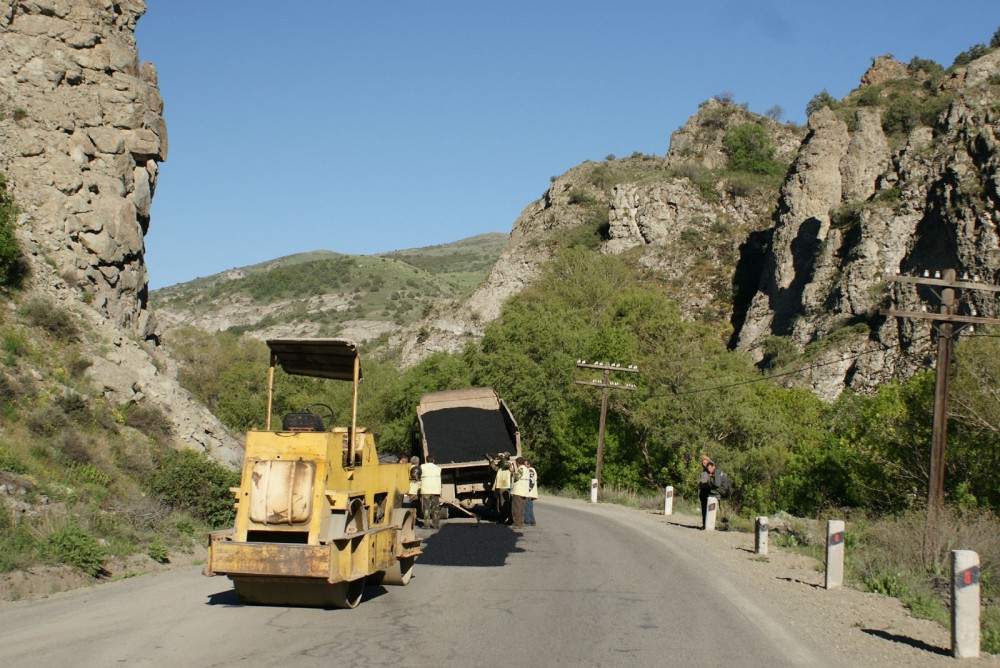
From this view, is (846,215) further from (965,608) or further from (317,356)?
(965,608)

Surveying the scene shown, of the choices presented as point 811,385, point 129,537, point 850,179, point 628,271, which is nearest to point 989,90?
point 850,179

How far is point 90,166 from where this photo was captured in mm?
27594

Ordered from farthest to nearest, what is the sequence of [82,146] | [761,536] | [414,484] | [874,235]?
[874,235]
[82,146]
[414,484]
[761,536]

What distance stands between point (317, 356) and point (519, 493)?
8.88 meters

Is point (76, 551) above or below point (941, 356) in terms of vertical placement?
Answer: below

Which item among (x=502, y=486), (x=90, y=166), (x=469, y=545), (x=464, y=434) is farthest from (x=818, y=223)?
(x=469, y=545)

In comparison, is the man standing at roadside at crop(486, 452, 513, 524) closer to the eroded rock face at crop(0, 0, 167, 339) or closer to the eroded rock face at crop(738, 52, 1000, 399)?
the eroded rock face at crop(0, 0, 167, 339)

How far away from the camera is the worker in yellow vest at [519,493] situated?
63.3 ft

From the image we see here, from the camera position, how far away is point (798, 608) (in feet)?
36.7

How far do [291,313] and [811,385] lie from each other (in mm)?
90216

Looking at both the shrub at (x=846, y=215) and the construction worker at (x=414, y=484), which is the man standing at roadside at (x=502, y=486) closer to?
the construction worker at (x=414, y=484)

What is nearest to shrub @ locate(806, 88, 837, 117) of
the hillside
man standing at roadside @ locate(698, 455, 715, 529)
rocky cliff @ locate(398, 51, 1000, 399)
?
rocky cliff @ locate(398, 51, 1000, 399)

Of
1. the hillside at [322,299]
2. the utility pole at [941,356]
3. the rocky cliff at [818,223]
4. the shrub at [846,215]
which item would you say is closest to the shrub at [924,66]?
the rocky cliff at [818,223]

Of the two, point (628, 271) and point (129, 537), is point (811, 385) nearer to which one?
point (628, 271)
